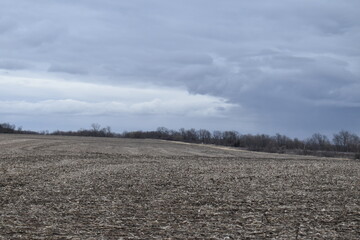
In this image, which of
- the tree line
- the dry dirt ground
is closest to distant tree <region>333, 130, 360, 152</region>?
the tree line

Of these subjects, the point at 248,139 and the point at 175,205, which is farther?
the point at 248,139

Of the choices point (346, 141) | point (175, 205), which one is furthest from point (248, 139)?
point (175, 205)

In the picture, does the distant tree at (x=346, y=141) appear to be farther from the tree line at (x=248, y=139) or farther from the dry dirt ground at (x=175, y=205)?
the dry dirt ground at (x=175, y=205)

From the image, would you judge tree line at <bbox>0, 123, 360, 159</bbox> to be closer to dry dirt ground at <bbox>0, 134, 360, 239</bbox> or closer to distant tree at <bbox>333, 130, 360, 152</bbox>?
distant tree at <bbox>333, 130, 360, 152</bbox>

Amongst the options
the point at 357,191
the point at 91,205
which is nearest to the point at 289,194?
the point at 357,191

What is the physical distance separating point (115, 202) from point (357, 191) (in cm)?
985

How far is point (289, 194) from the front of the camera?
19641mm

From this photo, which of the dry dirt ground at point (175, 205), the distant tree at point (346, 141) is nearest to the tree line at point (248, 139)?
the distant tree at point (346, 141)

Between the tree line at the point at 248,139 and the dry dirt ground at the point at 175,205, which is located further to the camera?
the tree line at the point at 248,139

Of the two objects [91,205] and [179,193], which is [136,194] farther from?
[91,205]

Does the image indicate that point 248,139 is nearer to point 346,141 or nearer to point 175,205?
point 346,141

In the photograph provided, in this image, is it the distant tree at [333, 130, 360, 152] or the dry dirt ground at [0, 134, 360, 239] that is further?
the distant tree at [333, 130, 360, 152]

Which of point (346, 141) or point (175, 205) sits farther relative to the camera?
point (346, 141)

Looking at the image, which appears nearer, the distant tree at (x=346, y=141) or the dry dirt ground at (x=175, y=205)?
the dry dirt ground at (x=175, y=205)
